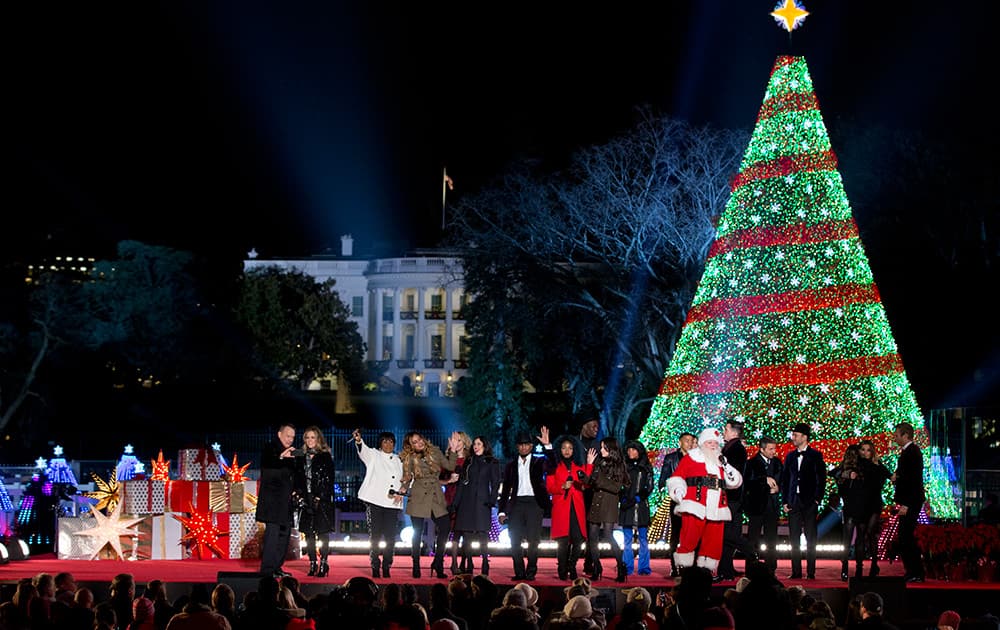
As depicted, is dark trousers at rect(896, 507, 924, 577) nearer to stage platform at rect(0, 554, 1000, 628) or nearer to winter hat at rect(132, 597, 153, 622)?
stage platform at rect(0, 554, 1000, 628)

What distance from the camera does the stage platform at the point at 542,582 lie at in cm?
1504

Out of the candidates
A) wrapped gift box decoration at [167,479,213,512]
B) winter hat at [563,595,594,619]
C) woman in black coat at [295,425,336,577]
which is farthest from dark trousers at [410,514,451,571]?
winter hat at [563,595,594,619]

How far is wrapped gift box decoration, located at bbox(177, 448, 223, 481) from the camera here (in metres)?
20.4

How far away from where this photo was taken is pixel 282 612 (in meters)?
10.2

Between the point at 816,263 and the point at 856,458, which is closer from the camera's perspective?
the point at 856,458

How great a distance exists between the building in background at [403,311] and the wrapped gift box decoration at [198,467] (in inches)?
3234

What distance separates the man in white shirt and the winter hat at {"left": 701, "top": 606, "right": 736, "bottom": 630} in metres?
8.19

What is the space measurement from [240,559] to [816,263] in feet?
34.2

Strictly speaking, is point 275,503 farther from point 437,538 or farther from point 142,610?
point 142,610

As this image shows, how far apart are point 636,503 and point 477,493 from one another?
1866 mm

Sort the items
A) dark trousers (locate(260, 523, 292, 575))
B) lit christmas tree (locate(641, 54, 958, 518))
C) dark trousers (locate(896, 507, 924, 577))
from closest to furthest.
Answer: dark trousers (locate(260, 523, 292, 575)) → dark trousers (locate(896, 507, 924, 577)) → lit christmas tree (locate(641, 54, 958, 518))

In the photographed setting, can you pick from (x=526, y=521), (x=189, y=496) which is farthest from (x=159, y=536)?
(x=526, y=521)

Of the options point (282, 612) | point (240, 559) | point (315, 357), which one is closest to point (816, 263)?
point (240, 559)

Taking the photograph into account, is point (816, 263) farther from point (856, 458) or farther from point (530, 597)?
point (530, 597)
